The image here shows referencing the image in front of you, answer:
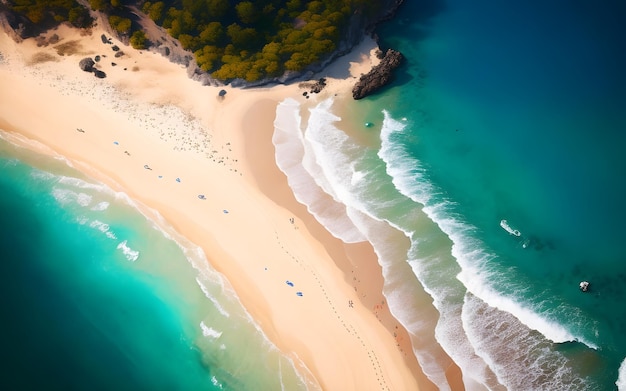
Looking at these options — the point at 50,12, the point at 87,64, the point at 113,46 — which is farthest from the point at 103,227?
the point at 50,12

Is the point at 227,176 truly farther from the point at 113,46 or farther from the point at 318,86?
the point at 113,46

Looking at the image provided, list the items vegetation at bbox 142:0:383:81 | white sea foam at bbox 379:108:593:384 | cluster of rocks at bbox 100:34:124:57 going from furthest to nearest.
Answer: cluster of rocks at bbox 100:34:124:57, vegetation at bbox 142:0:383:81, white sea foam at bbox 379:108:593:384

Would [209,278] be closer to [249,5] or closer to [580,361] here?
[580,361]

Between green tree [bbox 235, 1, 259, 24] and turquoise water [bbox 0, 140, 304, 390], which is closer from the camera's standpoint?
turquoise water [bbox 0, 140, 304, 390]

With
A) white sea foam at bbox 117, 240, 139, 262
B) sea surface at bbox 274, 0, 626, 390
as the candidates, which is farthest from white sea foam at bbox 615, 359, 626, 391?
white sea foam at bbox 117, 240, 139, 262

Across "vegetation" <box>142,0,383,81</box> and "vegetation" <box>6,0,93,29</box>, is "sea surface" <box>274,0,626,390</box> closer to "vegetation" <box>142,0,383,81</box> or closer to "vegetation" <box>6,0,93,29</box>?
"vegetation" <box>142,0,383,81</box>

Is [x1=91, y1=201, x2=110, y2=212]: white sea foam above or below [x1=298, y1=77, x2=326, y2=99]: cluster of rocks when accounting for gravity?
below
